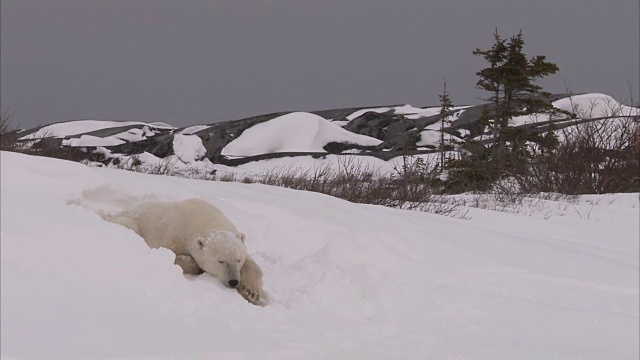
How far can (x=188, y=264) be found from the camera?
127 inches

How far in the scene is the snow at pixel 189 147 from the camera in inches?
805

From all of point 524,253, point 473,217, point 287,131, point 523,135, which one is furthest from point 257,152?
point 524,253

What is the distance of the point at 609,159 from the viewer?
1285 centimetres

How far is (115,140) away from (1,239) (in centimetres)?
2456

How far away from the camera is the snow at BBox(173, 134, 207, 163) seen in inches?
805

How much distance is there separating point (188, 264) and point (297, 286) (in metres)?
0.61

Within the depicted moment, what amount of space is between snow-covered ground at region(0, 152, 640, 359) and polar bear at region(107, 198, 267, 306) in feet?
0.35

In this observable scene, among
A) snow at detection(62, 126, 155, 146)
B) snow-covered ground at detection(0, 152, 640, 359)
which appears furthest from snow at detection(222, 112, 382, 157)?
snow-covered ground at detection(0, 152, 640, 359)

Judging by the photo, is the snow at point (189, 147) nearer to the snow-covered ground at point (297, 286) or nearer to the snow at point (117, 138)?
the snow at point (117, 138)

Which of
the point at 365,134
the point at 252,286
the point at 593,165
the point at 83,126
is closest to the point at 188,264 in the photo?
the point at 252,286

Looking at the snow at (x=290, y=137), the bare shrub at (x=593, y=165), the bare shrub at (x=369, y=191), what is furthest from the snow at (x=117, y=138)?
the bare shrub at (x=593, y=165)

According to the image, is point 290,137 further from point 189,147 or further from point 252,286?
point 252,286

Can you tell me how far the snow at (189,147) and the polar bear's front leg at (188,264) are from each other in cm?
1690

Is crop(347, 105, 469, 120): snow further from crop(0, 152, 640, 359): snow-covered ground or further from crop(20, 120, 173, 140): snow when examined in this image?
crop(0, 152, 640, 359): snow-covered ground
